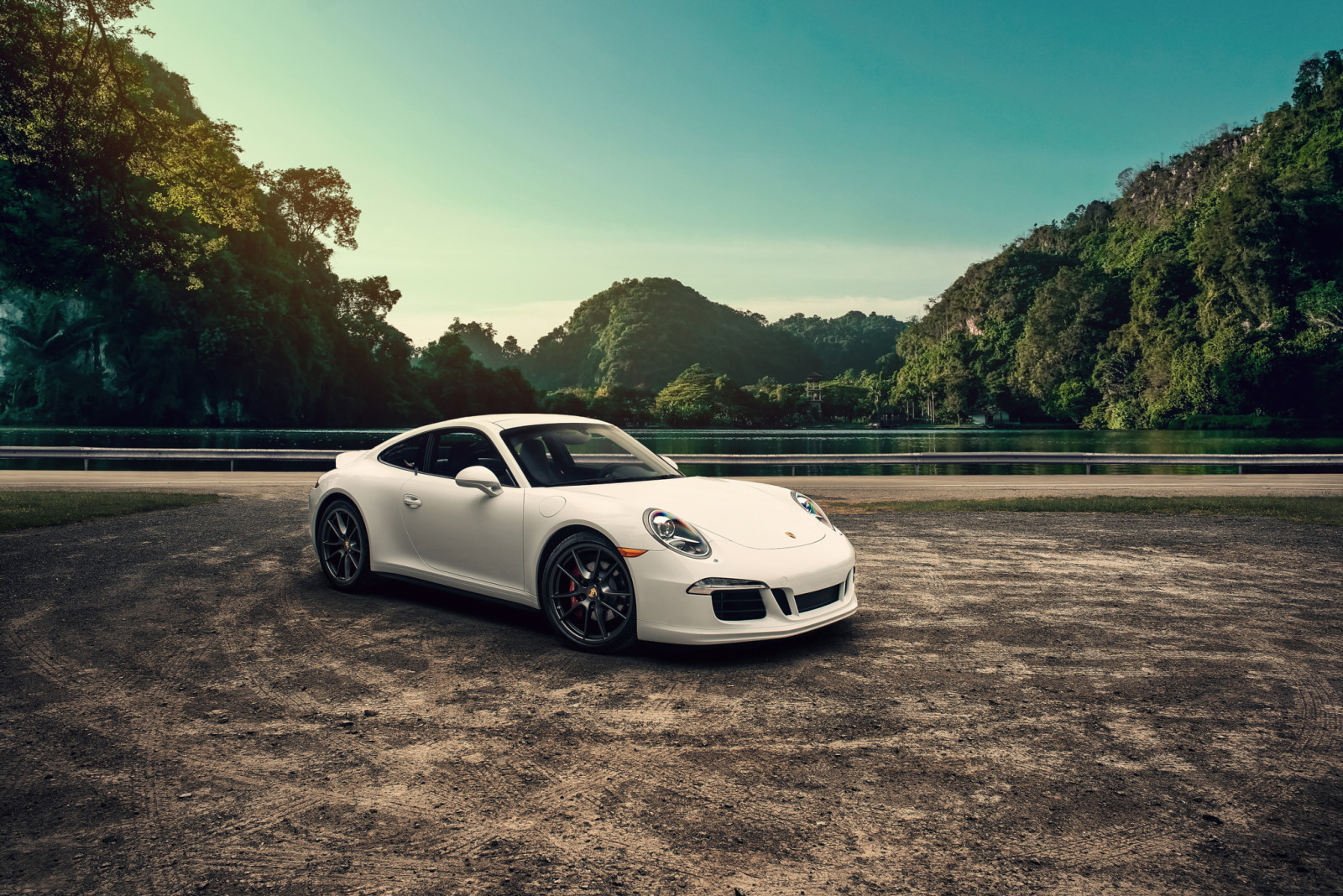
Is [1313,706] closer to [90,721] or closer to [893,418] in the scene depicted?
[90,721]

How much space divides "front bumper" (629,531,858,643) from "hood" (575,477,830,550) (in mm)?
128

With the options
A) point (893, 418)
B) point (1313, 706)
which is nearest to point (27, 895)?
point (1313, 706)

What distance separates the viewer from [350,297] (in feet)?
339

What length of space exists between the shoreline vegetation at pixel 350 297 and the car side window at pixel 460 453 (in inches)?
675

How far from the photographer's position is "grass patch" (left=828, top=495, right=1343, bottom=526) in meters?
12.7

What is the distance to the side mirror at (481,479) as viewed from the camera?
5504 mm

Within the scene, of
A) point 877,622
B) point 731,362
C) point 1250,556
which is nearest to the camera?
point 877,622

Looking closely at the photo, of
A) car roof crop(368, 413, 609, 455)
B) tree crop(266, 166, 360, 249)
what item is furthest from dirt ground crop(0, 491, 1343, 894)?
tree crop(266, 166, 360, 249)

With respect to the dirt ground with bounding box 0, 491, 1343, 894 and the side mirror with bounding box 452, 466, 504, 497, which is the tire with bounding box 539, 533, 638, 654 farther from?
the side mirror with bounding box 452, 466, 504, 497

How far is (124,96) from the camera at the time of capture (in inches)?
765

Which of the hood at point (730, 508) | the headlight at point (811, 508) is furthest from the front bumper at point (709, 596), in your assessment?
the headlight at point (811, 508)

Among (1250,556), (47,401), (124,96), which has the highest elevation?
(124,96)

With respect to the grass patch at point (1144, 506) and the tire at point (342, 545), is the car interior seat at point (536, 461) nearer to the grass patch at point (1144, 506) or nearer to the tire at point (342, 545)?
the tire at point (342, 545)

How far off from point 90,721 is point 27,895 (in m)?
1.70
